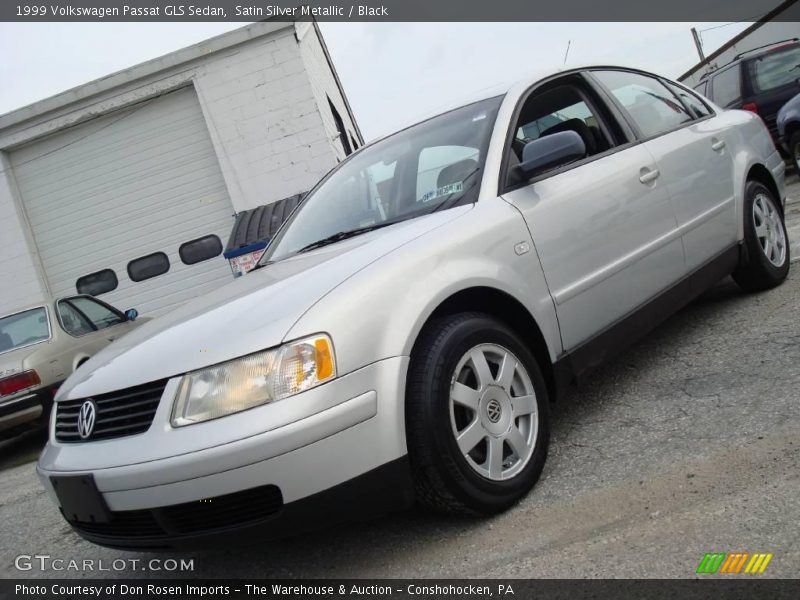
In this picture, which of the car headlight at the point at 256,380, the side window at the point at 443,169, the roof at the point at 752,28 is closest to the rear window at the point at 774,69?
the roof at the point at 752,28

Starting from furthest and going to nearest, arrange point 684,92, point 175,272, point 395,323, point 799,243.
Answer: point 175,272
point 799,243
point 684,92
point 395,323

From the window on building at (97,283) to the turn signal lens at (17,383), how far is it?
6.18 metres

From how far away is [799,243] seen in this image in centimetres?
561

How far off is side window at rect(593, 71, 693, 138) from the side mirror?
1.01 meters

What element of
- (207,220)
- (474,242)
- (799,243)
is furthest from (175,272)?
(474,242)

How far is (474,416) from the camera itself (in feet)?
8.13

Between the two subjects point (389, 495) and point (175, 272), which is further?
point (175, 272)

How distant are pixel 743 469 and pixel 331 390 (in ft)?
4.57

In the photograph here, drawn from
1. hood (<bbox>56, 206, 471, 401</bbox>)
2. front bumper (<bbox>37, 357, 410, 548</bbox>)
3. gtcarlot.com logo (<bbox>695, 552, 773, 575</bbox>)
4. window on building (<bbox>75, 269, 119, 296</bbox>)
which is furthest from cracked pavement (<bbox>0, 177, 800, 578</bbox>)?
window on building (<bbox>75, 269, 119, 296</bbox>)

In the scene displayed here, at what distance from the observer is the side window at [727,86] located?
10.9 meters

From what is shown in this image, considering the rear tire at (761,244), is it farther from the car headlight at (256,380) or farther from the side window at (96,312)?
the side window at (96,312)

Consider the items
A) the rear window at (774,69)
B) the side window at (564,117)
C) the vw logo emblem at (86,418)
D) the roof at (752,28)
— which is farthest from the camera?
the roof at (752,28)

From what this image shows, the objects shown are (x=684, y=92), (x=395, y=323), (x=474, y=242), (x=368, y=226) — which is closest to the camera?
(x=395, y=323)

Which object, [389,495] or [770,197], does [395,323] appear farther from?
[770,197]
